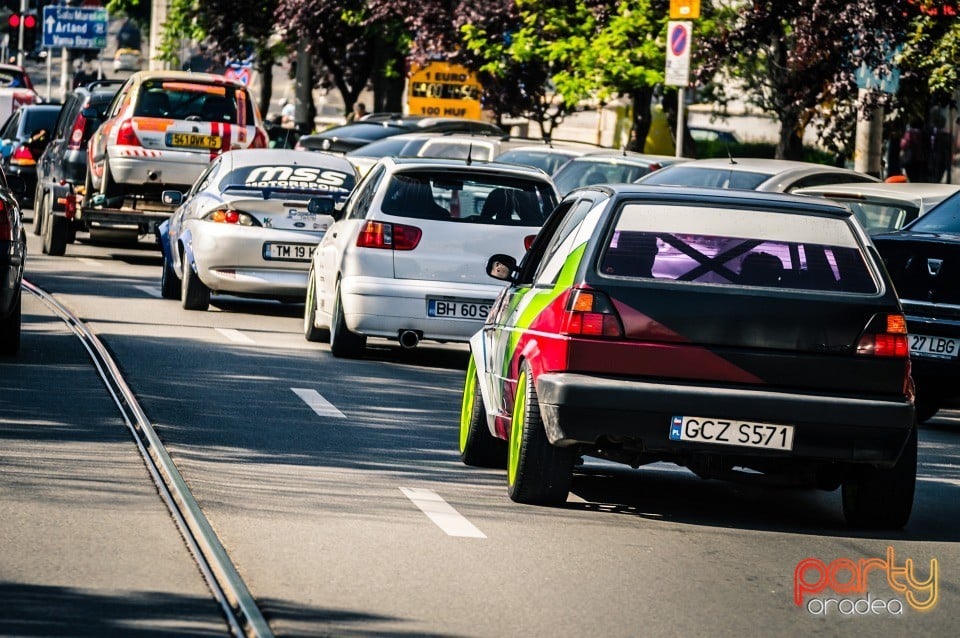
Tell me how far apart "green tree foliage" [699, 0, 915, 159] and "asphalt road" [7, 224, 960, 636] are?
38.3 ft

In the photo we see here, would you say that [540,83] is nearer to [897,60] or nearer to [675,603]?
[897,60]

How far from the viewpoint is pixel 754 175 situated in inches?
733

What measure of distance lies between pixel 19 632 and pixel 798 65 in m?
20.9

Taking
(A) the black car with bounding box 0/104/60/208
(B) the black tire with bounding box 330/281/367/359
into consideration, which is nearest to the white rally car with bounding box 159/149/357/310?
(B) the black tire with bounding box 330/281/367/359

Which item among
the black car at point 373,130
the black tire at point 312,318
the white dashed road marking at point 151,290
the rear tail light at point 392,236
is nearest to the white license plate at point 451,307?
the rear tail light at point 392,236

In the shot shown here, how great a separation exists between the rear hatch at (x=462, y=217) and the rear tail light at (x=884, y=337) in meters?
6.00

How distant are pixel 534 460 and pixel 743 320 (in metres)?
1.06

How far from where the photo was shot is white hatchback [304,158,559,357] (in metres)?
14.2

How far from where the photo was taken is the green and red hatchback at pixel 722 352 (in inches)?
327

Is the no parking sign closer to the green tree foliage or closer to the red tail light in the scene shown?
the green tree foliage

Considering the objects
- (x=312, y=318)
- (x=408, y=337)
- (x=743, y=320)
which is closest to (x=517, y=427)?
(x=743, y=320)

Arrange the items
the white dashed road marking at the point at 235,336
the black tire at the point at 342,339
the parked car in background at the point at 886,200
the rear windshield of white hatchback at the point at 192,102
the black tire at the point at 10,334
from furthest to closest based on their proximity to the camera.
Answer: the rear windshield of white hatchback at the point at 192,102, the parked car in background at the point at 886,200, the white dashed road marking at the point at 235,336, the black tire at the point at 342,339, the black tire at the point at 10,334

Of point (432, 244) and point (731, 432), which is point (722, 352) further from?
point (432, 244)

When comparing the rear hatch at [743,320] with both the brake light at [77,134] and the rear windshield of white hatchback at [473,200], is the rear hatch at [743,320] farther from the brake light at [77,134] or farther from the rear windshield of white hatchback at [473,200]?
the brake light at [77,134]
